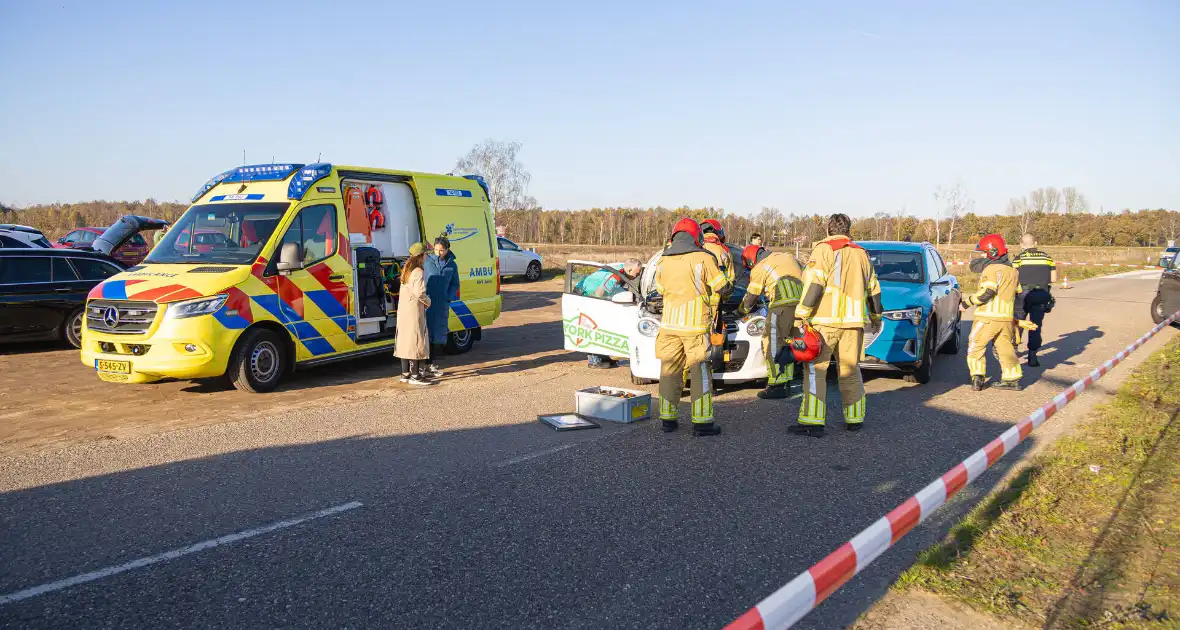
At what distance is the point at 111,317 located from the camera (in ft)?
28.8

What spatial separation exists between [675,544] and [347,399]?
214 inches

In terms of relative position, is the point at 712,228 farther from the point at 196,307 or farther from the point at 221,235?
the point at 221,235

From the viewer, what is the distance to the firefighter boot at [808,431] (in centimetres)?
711

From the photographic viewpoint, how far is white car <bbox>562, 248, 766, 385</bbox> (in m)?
8.81

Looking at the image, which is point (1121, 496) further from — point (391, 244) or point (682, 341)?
point (391, 244)

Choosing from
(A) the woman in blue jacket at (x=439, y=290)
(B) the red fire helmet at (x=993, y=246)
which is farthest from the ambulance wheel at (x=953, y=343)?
(A) the woman in blue jacket at (x=439, y=290)

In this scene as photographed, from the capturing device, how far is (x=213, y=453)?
6.52 meters

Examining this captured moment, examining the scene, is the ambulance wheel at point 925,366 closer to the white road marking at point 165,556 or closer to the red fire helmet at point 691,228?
the red fire helmet at point 691,228

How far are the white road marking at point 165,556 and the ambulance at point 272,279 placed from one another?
14.3ft

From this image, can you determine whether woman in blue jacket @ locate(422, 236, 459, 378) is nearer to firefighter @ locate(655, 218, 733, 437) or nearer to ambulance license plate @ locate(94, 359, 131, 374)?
ambulance license plate @ locate(94, 359, 131, 374)

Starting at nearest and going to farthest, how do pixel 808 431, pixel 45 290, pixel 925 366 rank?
pixel 808 431 < pixel 925 366 < pixel 45 290

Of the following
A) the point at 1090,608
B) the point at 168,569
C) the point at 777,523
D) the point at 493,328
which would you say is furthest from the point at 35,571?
the point at 493,328

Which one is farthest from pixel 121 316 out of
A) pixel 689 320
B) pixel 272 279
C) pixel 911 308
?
pixel 911 308

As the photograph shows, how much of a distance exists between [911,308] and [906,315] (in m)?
0.15
